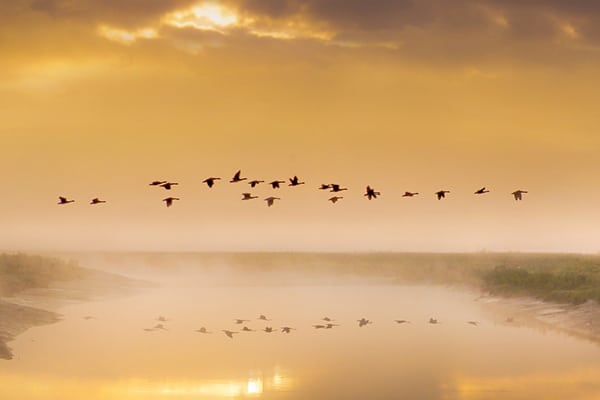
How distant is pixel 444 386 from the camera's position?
4078 cm

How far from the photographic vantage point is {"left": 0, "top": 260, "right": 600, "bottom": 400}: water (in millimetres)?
39594

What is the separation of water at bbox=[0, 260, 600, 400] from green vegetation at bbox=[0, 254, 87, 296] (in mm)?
4092

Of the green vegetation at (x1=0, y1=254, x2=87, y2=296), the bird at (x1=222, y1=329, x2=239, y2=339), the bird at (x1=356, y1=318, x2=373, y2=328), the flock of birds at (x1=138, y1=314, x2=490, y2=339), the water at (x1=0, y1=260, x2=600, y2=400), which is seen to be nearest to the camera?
the water at (x1=0, y1=260, x2=600, y2=400)

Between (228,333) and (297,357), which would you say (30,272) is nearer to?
(228,333)

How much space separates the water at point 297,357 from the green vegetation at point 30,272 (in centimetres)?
409

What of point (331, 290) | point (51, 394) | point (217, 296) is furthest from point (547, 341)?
point (331, 290)

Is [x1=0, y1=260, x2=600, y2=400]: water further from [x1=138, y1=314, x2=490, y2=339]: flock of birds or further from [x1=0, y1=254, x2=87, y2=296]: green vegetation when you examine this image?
[x1=0, y1=254, x2=87, y2=296]: green vegetation

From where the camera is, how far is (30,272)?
78812mm

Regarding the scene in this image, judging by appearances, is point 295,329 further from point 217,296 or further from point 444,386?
point 217,296

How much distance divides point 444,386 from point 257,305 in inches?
1489

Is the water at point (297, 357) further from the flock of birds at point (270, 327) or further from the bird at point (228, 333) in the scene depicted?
the flock of birds at point (270, 327)

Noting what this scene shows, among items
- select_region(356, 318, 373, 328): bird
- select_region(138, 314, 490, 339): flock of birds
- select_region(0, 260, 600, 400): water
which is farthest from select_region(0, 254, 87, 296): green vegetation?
select_region(356, 318, 373, 328): bird

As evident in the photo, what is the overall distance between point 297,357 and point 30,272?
3613 cm

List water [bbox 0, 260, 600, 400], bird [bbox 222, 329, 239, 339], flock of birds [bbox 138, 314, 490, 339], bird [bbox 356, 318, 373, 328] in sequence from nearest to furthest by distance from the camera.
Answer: water [bbox 0, 260, 600, 400] → bird [bbox 222, 329, 239, 339] → flock of birds [bbox 138, 314, 490, 339] → bird [bbox 356, 318, 373, 328]
